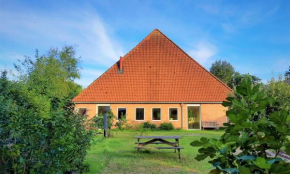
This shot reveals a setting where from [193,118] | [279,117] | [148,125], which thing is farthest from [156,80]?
[279,117]

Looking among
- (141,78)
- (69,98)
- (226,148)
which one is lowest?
(226,148)

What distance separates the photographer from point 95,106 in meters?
25.7

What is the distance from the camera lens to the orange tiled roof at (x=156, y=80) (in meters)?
25.9

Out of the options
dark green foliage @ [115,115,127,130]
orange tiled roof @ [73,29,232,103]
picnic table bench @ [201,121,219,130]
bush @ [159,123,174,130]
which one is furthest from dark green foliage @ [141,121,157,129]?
picnic table bench @ [201,121,219,130]

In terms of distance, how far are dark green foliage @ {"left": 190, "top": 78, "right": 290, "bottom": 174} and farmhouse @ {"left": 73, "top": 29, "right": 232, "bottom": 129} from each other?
23.9 meters

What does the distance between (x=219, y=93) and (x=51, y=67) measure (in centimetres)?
2988

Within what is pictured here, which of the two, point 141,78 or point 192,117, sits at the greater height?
point 141,78

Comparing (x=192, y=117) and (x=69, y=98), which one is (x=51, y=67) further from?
(x=69, y=98)

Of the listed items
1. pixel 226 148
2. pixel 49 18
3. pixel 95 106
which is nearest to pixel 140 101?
pixel 95 106

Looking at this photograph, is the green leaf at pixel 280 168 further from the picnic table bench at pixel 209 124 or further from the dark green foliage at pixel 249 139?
the picnic table bench at pixel 209 124

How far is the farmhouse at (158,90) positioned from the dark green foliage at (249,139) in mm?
23925

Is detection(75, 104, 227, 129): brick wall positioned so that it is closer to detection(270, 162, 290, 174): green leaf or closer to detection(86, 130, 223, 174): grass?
detection(86, 130, 223, 174): grass

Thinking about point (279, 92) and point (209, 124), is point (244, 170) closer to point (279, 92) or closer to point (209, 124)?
point (279, 92)

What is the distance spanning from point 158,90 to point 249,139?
2503cm
